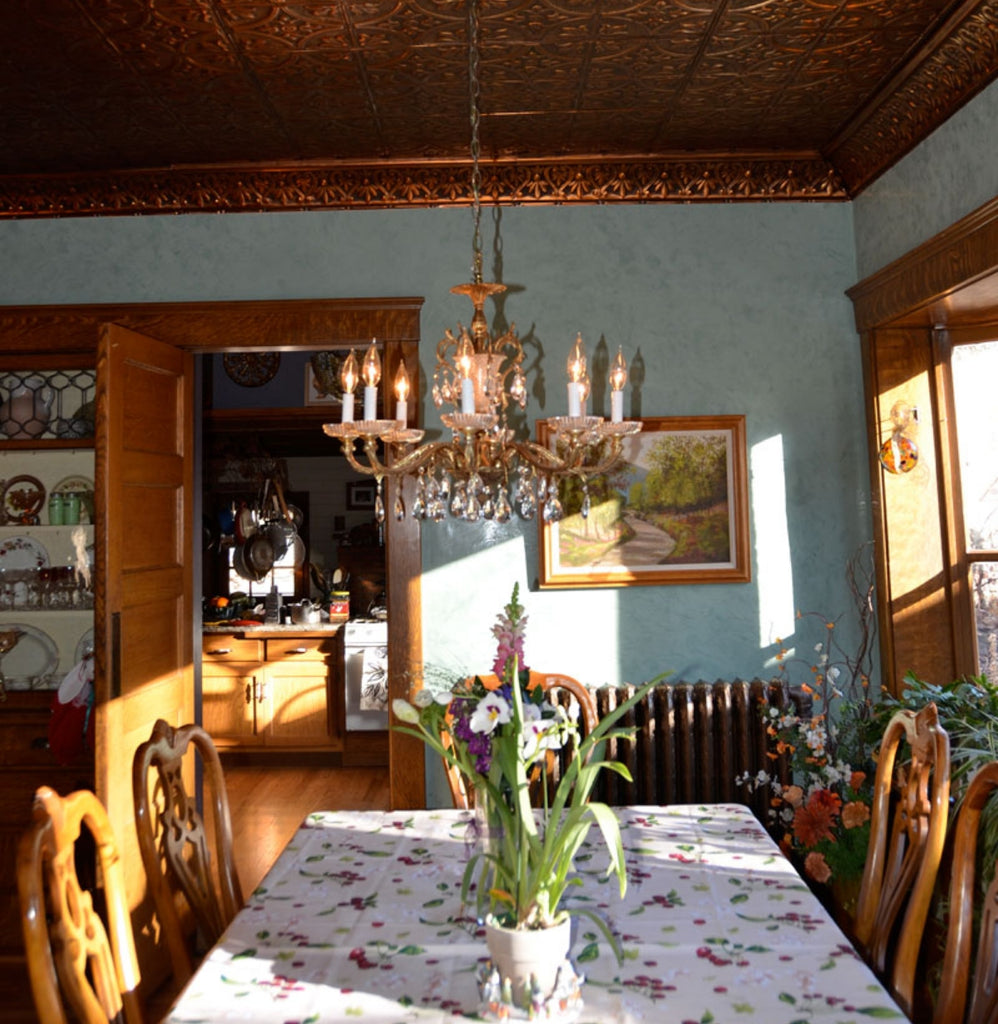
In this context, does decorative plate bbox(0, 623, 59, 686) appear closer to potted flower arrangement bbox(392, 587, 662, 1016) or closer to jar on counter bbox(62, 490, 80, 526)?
jar on counter bbox(62, 490, 80, 526)

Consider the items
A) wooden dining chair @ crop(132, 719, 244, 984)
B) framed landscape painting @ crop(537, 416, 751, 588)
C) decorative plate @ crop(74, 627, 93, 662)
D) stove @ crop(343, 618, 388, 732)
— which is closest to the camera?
wooden dining chair @ crop(132, 719, 244, 984)

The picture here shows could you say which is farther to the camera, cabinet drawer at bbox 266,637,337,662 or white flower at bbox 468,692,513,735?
cabinet drawer at bbox 266,637,337,662

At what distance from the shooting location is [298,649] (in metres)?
5.97

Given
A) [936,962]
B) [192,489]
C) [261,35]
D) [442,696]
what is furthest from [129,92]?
[936,962]

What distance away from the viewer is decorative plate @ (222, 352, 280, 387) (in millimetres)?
6318

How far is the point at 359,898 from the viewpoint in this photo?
196cm

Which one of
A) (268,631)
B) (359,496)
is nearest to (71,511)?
(268,631)

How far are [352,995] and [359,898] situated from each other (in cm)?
43

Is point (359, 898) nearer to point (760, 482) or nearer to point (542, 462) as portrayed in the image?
point (542, 462)

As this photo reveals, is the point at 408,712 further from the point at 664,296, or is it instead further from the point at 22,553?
the point at 22,553

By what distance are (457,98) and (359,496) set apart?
5.30 metres

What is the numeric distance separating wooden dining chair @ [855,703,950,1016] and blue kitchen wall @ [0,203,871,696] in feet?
5.10

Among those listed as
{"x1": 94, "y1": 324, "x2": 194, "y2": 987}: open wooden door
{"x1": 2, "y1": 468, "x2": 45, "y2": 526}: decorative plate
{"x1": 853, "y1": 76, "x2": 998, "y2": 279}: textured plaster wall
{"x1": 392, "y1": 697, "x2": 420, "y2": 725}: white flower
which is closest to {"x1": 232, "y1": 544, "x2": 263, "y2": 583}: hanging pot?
{"x1": 2, "y1": 468, "x2": 45, "y2": 526}: decorative plate

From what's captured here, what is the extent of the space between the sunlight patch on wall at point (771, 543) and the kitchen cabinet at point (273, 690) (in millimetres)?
3160
